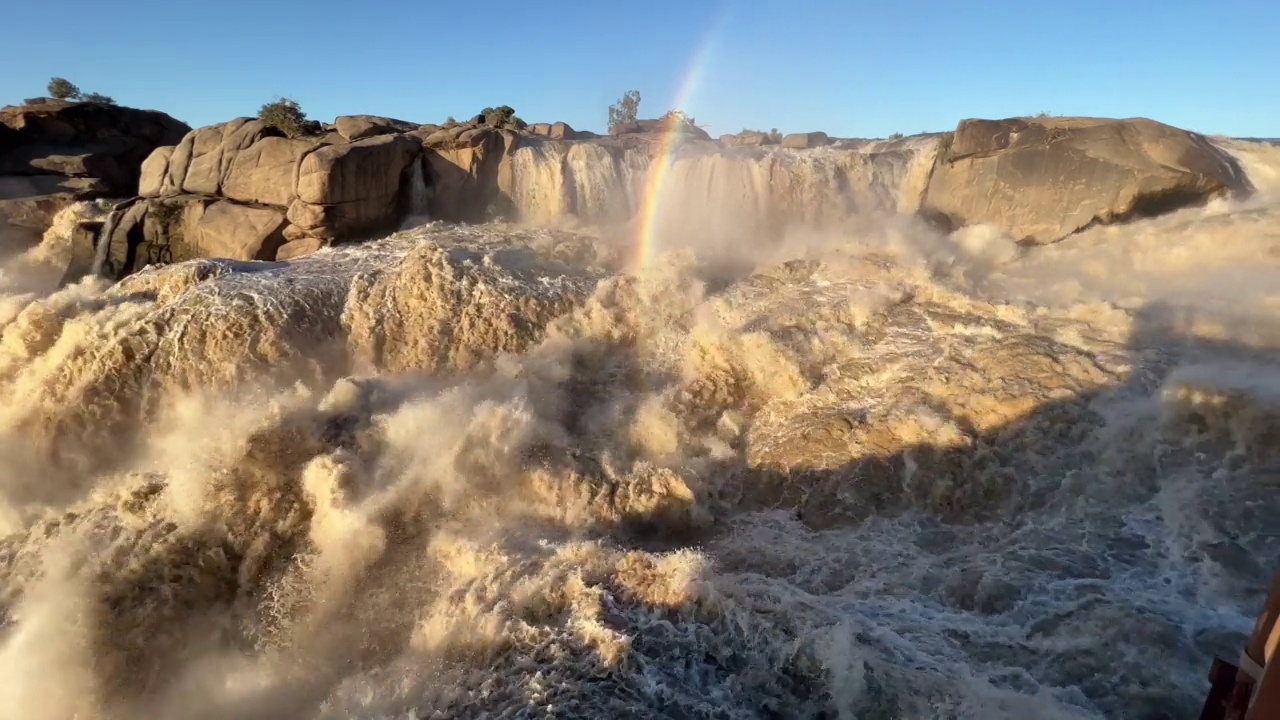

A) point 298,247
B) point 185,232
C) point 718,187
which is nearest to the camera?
point 298,247

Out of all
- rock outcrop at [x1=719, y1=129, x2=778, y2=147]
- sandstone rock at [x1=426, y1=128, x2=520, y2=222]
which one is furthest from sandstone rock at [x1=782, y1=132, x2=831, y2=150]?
sandstone rock at [x1=426, y1=128, x2=520, y2=222]

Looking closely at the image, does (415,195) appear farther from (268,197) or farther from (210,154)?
(210,154)

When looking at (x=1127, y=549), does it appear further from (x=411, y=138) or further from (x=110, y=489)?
(x=411, y=138)

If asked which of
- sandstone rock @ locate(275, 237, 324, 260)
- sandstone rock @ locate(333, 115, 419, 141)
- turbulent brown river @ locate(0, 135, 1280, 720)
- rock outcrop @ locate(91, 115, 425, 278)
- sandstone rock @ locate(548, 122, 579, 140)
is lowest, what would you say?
turbulent brown river @ locate(0, 135, 1280, 720)

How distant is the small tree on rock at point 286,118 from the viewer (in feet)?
44.3

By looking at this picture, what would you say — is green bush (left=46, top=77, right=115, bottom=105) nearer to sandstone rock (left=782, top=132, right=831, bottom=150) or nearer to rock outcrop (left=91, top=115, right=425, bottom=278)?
rock outcrop (left=91, top=115, right=425, bottom=278)

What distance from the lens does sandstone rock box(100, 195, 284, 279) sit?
12359 mm

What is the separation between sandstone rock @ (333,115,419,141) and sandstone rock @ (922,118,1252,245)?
37.1ft

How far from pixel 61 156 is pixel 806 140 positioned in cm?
1994

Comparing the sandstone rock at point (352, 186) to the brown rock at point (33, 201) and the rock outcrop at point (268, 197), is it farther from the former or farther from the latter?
the brown rock at point (33, 201)

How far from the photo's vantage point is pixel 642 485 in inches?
279

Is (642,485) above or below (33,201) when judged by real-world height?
below

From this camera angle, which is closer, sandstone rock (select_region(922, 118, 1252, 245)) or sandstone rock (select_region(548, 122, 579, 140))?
sandstone rock (select_region(922, 118, 1252, 245))

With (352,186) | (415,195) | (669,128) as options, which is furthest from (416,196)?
(669,128)
